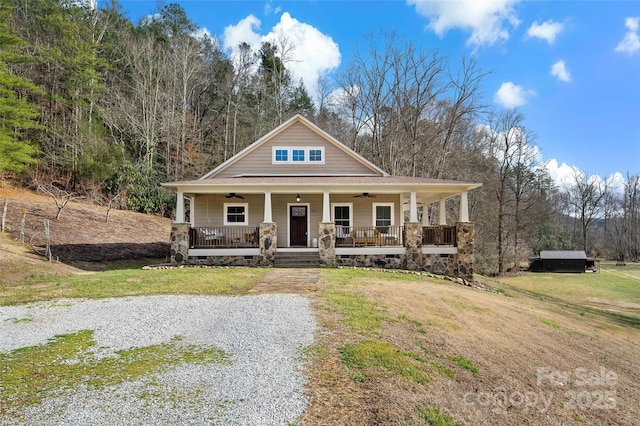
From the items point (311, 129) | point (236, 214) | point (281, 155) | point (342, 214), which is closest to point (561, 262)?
point (342, 214)

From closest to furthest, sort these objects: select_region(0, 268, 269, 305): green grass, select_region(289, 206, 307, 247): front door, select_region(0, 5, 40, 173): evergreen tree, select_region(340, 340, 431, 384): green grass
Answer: select_region(340, 340, 431, 384): green grass, select_region(0, 268, 269, 305): green grass, select_region(289, 206, 307, 247): front door, select_region(0, 5, 40, 173): evergreen tree

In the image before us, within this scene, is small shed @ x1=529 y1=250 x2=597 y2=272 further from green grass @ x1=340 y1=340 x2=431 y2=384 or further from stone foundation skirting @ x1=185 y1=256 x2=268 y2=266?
green grass @ x1=340 y1=340 x2=431 y2=384

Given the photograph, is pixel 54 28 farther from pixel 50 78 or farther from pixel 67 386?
pixel 67 386

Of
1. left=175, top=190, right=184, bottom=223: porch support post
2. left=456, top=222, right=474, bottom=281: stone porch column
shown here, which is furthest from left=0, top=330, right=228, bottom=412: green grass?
left=456, top=222, right=474, bottom=281: stone porch column

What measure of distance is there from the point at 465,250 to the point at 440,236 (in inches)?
42.0

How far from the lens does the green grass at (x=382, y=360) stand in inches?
170

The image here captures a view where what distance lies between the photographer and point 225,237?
14047mm

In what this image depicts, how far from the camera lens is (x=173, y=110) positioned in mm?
27469

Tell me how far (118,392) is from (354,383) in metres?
2.54

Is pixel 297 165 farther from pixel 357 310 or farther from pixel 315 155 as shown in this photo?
pixel 357 310

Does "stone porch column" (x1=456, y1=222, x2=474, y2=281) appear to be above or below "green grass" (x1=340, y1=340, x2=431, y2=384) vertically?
above

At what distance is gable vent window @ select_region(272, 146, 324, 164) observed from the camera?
16.6 meters

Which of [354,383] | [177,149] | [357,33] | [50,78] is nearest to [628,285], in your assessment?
[357,33]

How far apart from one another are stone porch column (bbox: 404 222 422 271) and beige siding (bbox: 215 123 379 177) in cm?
400
